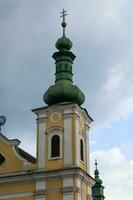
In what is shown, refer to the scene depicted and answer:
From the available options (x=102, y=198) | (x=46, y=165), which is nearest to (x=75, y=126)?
(x=46, y=165)

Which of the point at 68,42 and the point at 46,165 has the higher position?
the point at 68,42

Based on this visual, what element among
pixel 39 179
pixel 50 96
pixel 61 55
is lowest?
pixel 39 179

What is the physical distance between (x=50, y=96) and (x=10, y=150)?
3544 mm

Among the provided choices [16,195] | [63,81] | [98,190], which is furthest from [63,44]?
[98,190]

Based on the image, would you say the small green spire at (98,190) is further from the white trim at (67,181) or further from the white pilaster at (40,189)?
the white trim at (67,181)

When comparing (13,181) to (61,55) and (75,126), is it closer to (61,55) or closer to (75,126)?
(75,126)

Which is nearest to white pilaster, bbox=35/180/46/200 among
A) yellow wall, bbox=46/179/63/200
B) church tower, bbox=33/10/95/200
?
church tower, bbox=33/10/95/200

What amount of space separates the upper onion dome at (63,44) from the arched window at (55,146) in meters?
5.67

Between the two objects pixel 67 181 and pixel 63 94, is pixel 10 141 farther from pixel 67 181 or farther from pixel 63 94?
pixel 67 181

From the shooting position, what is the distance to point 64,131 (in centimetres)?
2858

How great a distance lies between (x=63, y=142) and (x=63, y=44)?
6.24 meters

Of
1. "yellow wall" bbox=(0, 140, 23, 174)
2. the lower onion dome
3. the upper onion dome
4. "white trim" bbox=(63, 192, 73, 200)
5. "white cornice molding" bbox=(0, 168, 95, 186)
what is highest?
the upper onion dome

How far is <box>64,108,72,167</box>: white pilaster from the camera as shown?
1097 inches

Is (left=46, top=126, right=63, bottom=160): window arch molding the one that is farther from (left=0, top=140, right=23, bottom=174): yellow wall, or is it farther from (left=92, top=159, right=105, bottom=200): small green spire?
(left=92, top=159, right=105, bottom=200): small green spire
